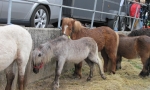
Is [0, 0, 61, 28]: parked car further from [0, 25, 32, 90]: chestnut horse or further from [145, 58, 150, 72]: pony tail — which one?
[145, 58, 150, 72]: pony tail

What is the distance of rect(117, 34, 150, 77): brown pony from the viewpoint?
6.90 meters

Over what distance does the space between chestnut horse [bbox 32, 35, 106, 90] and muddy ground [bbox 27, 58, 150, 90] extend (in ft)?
1.05

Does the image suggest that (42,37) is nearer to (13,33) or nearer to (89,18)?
(13,33)

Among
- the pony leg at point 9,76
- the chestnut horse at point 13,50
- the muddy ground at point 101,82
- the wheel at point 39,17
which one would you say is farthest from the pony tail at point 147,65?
the pony leg at point 9,76

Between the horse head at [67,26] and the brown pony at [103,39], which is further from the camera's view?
the brown pony at [103,39]

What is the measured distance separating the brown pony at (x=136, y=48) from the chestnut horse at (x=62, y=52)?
1505 millimetres

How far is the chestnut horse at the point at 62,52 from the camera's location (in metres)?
4.97

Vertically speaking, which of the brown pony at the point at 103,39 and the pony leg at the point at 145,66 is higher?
the brown pony at the point at 103,39

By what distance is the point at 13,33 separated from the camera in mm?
4344

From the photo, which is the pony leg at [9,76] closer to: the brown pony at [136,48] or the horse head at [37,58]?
the horse head at [37,58]

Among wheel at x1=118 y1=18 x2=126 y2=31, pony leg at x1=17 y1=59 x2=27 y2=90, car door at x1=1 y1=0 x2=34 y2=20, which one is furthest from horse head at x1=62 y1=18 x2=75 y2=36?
wheel at x1=118 y1=18 x2=126 y2=31

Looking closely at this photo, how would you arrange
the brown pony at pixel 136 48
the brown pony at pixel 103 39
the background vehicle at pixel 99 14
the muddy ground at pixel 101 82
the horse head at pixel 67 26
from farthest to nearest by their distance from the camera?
1. the background vehicle at pixel 99 14
2. the brown pony at pixel 136 48
3. the brown pony at pixel 103 39
4. the horse head at pixel 67 26
5. the muddy ground at pixel 101 82

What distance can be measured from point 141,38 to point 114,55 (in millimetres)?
879

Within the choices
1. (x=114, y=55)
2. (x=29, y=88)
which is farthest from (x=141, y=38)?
(x=29, y=88)
